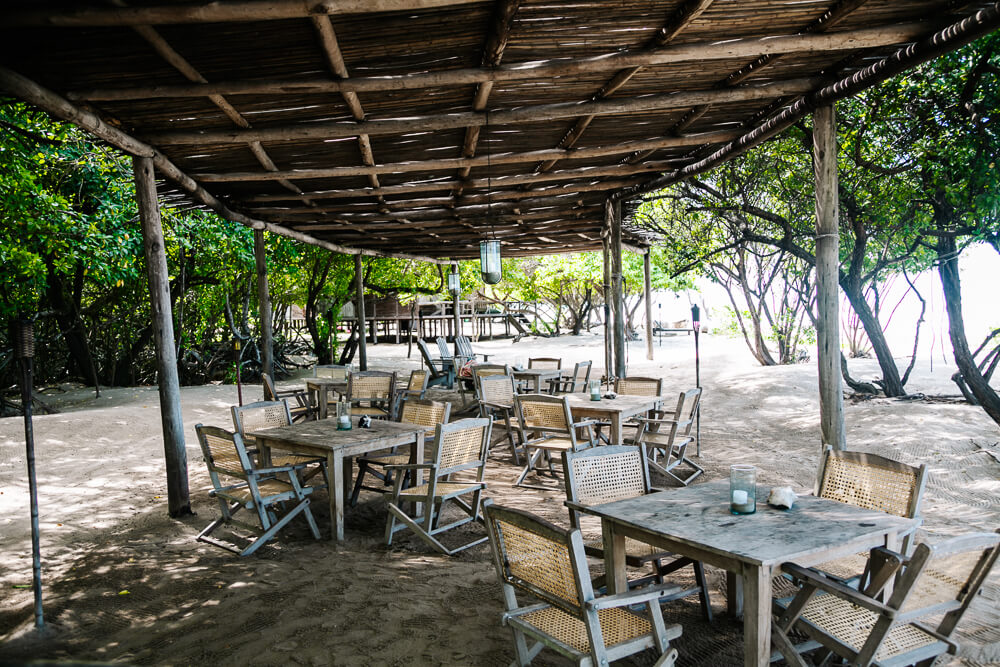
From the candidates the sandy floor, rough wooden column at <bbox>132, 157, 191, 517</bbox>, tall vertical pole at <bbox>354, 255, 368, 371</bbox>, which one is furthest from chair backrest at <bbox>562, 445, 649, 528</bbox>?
tall vertical pole at <bbox>354, 255, 368, 371</bbox>

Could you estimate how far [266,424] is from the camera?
5.73 m

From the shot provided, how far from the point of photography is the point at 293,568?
3.89m

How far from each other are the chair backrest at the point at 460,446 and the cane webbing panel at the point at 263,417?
195 centimetres

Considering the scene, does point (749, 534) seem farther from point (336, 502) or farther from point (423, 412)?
point (423, 412)

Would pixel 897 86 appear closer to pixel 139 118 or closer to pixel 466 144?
pixel 466 144

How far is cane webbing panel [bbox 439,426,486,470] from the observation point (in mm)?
Result: 4395

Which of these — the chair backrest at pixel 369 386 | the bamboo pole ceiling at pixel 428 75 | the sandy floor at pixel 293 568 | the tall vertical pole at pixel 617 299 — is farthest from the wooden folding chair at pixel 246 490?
the tall vertical pole at pixel 617 299

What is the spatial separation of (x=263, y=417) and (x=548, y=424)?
261 cm

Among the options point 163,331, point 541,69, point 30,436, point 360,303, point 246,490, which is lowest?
point 246,490

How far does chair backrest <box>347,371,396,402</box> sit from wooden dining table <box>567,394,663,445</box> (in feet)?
8.32

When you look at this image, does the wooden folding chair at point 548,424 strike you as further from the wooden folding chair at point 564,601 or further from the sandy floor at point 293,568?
the wooden folding chair at point 564,601

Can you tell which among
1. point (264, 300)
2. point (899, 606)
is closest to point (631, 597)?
point (899, 606)

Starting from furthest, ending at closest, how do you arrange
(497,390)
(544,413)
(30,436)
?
(497,390) < (544,413) < (30,436)

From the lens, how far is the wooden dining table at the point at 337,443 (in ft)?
14.5
